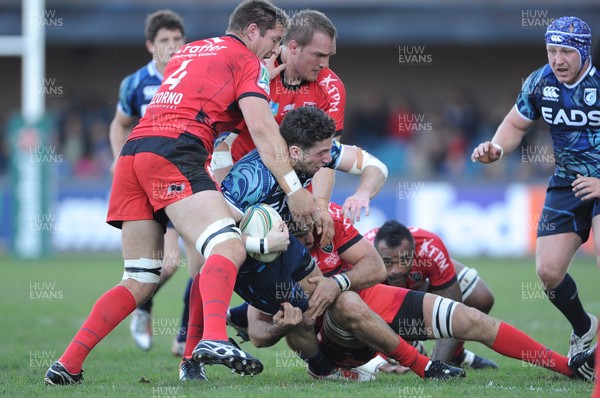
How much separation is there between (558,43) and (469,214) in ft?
35.9

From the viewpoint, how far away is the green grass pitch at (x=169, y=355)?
5.58 metres

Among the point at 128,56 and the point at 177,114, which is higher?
the point at 128,56

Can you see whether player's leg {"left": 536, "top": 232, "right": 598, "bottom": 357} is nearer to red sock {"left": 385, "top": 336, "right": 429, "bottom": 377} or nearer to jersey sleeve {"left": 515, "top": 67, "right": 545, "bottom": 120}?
jersey sleeve {"left": 515, "top": 67, "right": 545, "bottom": 120}

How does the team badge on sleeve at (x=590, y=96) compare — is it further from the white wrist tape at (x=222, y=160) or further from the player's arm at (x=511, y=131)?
the white wrist tape at (x=222, y=160)

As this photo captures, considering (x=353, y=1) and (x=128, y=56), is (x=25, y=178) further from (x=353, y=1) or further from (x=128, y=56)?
(x=353, y=1)

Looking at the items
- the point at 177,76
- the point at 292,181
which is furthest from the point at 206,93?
the point at 292,181

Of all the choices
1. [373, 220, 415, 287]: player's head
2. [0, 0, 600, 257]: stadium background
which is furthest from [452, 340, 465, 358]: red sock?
[0, 0, 600, 257]: stadium background

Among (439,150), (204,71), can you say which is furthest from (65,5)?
(204,71)

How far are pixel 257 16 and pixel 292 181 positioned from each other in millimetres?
1100

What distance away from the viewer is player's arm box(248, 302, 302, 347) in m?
5.88

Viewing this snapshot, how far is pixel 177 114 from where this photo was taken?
5812 millimetres

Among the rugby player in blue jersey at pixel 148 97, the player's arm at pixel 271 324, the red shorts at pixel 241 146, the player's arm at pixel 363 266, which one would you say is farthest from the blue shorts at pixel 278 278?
the rugby player in blue jersey at pixel 148 97

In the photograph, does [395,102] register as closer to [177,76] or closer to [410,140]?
[410,140]

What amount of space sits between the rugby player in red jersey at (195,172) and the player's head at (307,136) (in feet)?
0.50
